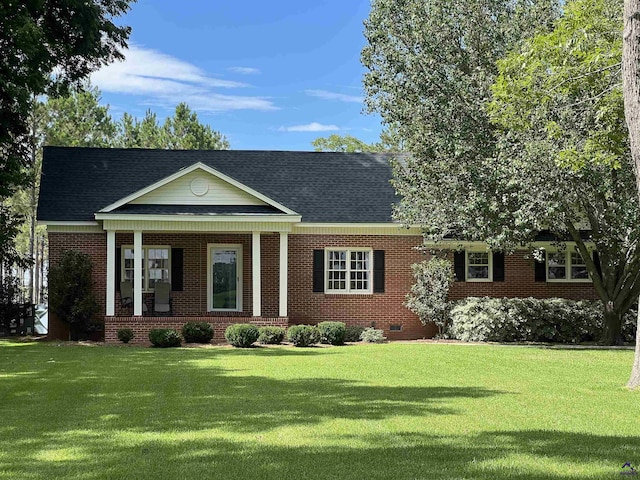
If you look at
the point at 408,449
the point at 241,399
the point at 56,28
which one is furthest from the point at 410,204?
the point at 408,449

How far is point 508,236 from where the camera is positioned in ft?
67.9

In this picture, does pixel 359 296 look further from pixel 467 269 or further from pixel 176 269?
pixel 176 269

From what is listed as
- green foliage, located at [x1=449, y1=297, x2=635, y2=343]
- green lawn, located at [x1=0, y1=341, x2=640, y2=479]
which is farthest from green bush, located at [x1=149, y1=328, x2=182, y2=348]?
green foliage, located at [x1=449, y1=297, x2=635, y2=343]

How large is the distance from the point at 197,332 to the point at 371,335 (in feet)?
16.9

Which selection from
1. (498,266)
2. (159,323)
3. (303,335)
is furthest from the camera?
(498,266)

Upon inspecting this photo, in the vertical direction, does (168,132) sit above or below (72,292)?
above

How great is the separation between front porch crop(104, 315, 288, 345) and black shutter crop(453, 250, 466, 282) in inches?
240

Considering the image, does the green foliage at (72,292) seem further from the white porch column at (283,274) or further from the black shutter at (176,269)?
the white porch column at (283,274)

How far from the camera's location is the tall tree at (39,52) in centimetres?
1773

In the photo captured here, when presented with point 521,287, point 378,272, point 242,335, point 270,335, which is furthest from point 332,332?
point 521,287

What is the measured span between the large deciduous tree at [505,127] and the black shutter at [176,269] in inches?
282

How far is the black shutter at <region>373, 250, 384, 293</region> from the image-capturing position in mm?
25750

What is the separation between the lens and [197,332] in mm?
22250

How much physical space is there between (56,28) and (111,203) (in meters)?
6.07
